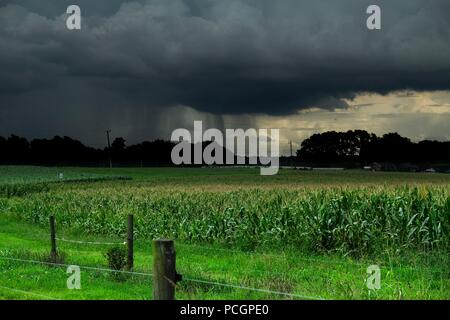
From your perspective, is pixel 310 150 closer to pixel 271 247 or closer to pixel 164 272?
pixel 271 247

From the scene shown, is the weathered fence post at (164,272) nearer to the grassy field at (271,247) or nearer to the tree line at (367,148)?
the grassy field at (271,247)

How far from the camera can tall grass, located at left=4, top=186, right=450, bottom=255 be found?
17656 mm

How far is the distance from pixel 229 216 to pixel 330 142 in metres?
152

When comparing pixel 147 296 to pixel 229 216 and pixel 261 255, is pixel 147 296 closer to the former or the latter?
pixel 261 255

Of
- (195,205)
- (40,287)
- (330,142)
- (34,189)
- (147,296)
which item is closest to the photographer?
(147,296)

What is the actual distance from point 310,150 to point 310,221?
153502mm

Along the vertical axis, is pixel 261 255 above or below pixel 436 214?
below

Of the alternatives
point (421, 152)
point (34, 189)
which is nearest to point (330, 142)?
point (421, 152)

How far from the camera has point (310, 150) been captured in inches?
6737

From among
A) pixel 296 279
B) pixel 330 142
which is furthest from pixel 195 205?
pixel 330 142

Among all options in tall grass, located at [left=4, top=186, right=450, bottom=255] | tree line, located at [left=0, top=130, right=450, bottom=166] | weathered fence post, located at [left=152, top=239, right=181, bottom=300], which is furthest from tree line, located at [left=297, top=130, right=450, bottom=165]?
weathered fence post, located at [left=152, top=239, right=181, bottom=300]
